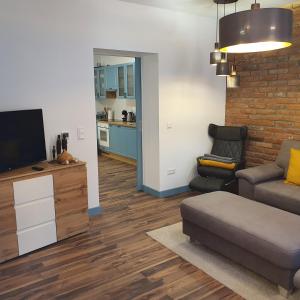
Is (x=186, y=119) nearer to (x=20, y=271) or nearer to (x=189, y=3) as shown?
(x=189, y=3)

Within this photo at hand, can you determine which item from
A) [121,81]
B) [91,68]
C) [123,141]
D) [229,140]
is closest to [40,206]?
[91,68]

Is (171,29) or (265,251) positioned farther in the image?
(171,29)

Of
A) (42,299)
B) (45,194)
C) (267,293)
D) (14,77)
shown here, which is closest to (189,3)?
(14,77)

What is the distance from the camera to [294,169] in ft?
11.7

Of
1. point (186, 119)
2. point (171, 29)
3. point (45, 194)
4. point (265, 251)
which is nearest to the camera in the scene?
point (265, 251)

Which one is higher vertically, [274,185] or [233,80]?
[233,80]

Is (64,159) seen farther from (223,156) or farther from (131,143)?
(131,143)

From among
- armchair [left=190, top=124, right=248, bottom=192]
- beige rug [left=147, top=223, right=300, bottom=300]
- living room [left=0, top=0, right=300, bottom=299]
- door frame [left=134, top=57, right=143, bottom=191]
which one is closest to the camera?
beige rug [left=147, top=223, right=300, bottom=300]

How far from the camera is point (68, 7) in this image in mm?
3375

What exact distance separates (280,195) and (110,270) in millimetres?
1943

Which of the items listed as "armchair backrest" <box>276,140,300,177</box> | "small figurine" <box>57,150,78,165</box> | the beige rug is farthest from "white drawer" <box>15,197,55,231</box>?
"armchair backrest" <box>276,140,300,177</box>

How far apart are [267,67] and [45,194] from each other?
3402 mm

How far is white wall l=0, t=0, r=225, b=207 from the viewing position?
3154 mm

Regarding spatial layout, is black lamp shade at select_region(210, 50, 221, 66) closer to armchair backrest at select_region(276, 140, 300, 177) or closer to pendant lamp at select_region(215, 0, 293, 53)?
armchair backrest at select_region(276, 140, 300, 177)
